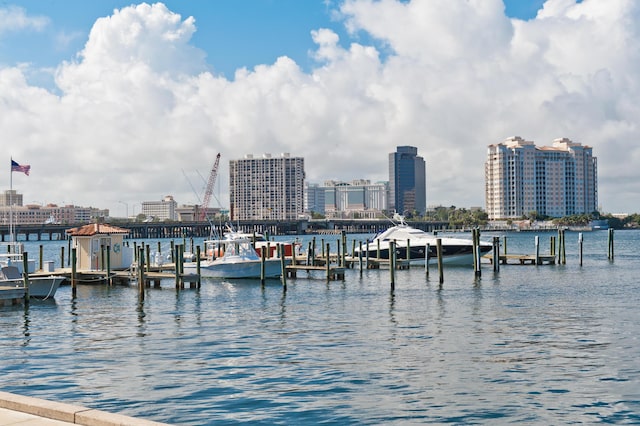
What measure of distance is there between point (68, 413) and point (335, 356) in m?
15.2

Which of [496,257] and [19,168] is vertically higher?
[19,168]

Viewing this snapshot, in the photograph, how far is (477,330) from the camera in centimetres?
3356

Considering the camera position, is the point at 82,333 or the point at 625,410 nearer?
the point at 625,410

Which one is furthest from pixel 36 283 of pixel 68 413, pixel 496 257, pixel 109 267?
pixel 496 257

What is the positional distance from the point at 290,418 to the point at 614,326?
67.6ft

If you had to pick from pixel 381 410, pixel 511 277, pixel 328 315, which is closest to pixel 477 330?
pixel 328 315

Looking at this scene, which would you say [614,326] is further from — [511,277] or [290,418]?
[511,277]

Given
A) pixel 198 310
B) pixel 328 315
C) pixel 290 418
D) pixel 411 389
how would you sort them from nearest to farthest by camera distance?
pixel 290 418 < pixel 411 389 < pixel 328 315 < pixel 198 310

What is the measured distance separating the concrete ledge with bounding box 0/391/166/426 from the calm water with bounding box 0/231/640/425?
608 centimetres

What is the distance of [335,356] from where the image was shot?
2716 centimetres

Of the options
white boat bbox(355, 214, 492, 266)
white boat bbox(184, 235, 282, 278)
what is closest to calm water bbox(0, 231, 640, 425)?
white boat bbox(184, 235, 282, 278)

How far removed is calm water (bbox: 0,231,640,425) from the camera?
2039 cm

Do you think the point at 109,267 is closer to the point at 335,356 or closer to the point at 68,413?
the point at 335,356

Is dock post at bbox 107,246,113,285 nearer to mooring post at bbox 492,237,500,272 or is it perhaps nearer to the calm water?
→ the calm water
